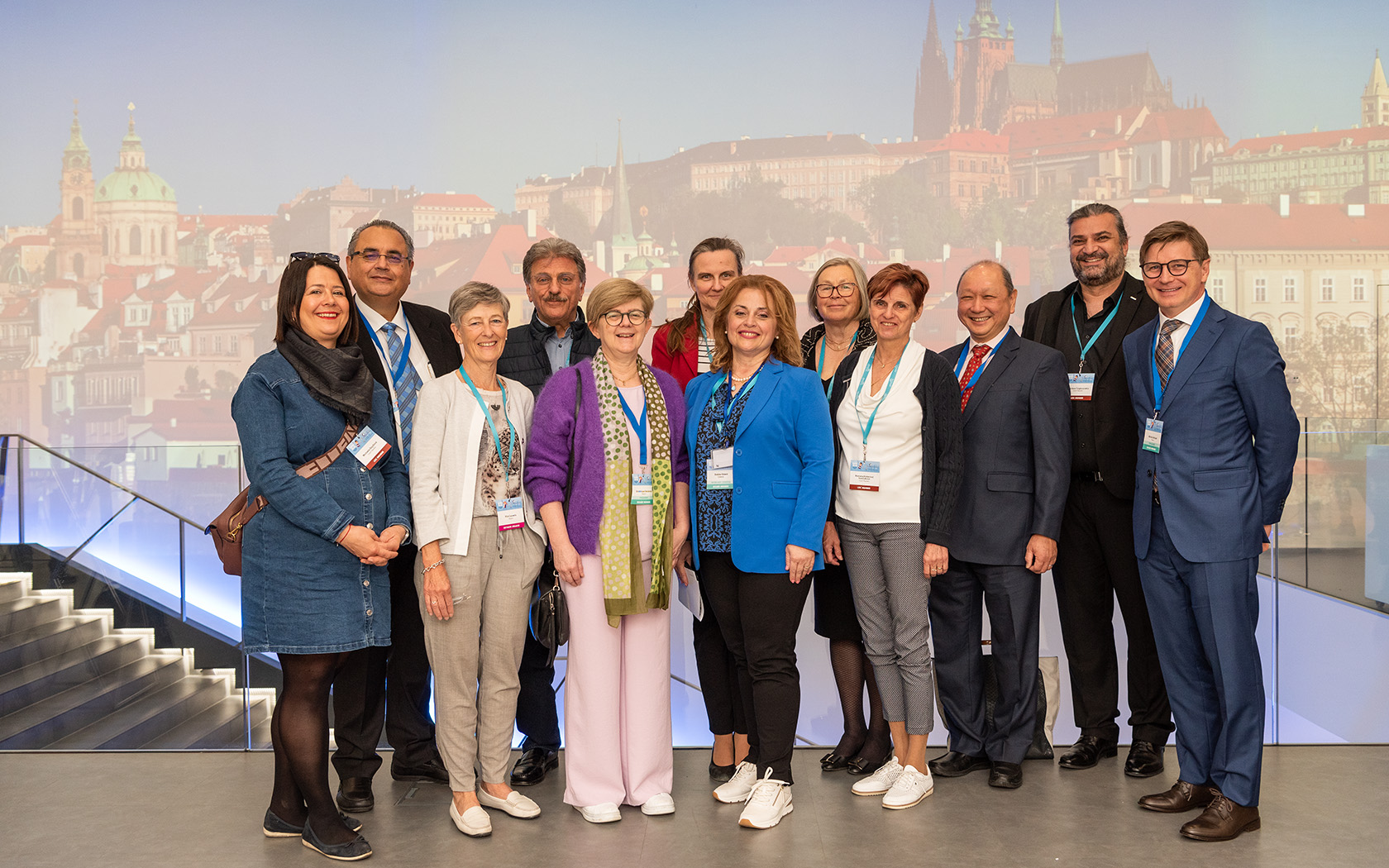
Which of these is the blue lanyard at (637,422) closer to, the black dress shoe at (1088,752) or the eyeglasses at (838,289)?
the eyeglasses at (838,289)

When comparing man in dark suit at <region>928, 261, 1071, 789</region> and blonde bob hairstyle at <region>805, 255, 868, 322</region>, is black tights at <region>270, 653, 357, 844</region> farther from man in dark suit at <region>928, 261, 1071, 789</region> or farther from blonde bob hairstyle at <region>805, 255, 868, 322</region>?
man in dark suit at <region>928, 261, 1071, 789</region>

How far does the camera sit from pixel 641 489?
2.84m

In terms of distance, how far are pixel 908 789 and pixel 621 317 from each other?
5.29 ft

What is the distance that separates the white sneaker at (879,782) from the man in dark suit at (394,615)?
1.32 m

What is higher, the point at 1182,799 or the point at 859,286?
the point at 859,286

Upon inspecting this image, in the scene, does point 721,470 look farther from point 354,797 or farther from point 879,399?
point 354,797

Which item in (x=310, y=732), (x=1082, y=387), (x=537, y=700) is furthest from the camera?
(x=537, y=700)

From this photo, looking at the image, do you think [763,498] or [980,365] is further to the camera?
[980,365]

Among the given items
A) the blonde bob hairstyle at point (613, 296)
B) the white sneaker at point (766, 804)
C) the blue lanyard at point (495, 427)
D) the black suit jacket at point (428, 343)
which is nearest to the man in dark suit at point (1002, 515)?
the white sneaker at point (766, 804)

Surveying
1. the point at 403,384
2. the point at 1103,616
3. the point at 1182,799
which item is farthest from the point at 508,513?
the point at 1182,799

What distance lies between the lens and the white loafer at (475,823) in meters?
2.77

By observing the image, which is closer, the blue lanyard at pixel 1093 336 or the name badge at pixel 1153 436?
the name badge at pixel 1153 436

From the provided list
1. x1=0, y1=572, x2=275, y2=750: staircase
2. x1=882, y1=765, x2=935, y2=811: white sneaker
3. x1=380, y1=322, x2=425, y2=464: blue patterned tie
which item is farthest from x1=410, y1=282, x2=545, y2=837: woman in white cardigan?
x1=0, y1=572, x2=275, y2=750: staircase

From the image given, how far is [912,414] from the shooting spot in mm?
2895
